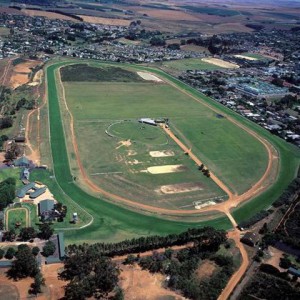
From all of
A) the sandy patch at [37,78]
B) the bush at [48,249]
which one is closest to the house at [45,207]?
the bush at [48,249]

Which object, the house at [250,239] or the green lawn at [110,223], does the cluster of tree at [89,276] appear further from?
the house at [250,239]

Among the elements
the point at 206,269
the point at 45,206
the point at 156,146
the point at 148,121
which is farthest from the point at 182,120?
the point at 206,269

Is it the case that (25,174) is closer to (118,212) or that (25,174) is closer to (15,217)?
(15,217)

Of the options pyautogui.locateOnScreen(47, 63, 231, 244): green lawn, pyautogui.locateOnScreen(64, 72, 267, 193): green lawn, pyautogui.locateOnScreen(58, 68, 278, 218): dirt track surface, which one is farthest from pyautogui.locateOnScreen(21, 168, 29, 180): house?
pyautogui.locateOnScreen(64, 72, 267, 193): green lawn

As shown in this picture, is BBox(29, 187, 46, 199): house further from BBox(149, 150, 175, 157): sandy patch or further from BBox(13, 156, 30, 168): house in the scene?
BBox(149, 150, 175, 157): sandy patch

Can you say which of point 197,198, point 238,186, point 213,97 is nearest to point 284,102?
point 213,97

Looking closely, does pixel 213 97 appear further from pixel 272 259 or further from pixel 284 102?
pixel 272 259
